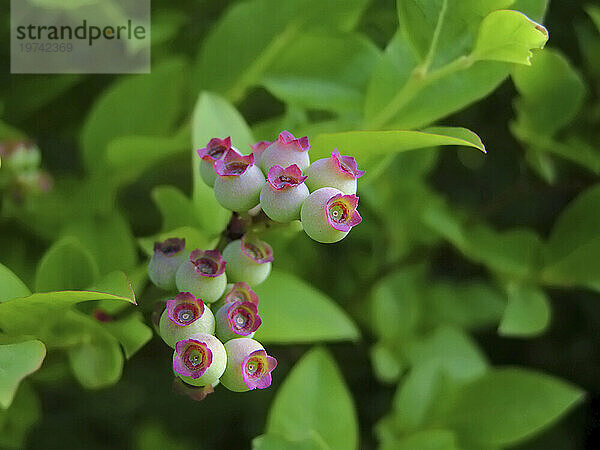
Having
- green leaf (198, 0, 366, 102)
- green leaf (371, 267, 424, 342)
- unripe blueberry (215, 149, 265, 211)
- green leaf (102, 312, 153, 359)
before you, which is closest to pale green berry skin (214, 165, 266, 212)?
unripe blueberry (215, 149, 265, 211)

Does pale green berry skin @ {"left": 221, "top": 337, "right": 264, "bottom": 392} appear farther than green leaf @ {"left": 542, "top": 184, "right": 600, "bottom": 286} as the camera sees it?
No

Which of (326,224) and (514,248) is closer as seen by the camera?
(326,224)

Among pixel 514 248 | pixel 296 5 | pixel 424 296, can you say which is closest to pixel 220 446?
pixel 424 296

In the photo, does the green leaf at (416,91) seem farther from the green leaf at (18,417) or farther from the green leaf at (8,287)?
the green leaf at (18,417)

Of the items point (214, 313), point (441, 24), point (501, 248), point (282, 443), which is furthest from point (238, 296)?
point (501, 248)

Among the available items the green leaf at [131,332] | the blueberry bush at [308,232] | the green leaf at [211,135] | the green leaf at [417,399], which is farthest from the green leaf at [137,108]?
the green leaf at [417,399]

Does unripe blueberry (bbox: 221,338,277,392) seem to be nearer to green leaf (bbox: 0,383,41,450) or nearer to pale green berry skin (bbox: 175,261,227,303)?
pale green berry skin (bbox: 175,261,227,303)

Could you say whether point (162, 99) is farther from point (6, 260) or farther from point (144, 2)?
point (6, 260)

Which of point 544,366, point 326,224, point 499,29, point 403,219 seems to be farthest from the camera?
point 544,366

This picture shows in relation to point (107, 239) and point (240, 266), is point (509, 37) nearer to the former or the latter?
point (240, 266)
